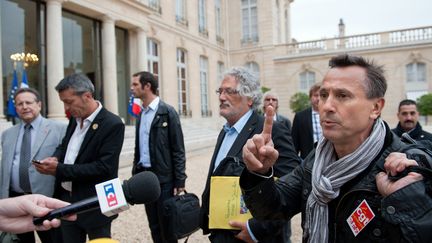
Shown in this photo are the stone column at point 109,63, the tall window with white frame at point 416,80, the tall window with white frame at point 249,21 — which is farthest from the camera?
the tall window with white frame at point 249,21

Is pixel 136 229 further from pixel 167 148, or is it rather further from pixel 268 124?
pixel 268 124

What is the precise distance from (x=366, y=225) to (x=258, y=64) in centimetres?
2561

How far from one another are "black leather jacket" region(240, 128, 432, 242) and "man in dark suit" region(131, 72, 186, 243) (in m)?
2.02

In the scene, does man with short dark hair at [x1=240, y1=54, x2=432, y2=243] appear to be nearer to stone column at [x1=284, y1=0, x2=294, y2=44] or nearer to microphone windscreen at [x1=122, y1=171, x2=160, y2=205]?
microphone windscreen at [x1=122, y1=171, x2=160, y2=205]

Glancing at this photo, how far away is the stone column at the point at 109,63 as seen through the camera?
13.2 metres

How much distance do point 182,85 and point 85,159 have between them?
17.5m

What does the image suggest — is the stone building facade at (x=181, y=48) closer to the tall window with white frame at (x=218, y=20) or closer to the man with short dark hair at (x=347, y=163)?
the tall window with white frame at (x=218, y=20)

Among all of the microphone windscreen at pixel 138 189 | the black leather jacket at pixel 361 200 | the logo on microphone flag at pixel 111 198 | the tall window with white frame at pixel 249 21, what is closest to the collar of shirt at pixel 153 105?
the black leather jacket at pixel 361 200

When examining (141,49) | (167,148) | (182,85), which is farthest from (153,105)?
(182,85)

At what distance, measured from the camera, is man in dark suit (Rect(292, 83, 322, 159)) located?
496 centimetres

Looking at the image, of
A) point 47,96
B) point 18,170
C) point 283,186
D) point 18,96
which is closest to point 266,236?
point 283,186

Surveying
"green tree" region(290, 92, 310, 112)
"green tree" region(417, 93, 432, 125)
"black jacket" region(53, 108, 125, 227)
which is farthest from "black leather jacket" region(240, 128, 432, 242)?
"green tree" region(417, 93, 432, 125)

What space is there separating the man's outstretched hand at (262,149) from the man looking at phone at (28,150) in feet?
8.57

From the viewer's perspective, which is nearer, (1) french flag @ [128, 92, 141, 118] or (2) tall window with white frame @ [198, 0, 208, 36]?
(1) french flag @ [128, 92, 141, 118]
